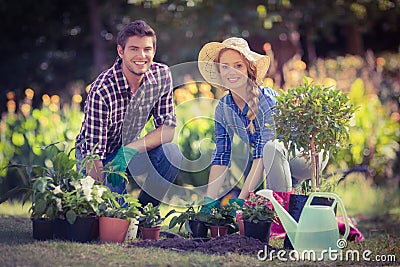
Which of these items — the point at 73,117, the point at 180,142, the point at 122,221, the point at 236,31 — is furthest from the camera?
the point at 236,31

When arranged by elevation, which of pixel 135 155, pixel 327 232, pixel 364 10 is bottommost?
pixel 327 232

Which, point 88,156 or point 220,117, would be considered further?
point 220,117

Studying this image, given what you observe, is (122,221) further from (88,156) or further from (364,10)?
(364,10)

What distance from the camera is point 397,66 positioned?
9844 mm

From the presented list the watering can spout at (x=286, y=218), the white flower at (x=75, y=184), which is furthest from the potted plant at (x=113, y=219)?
the watering can spout at (x=286, y=218)

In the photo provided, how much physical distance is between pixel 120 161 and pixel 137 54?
629 millimetres

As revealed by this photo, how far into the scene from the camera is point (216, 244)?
300 centimetres

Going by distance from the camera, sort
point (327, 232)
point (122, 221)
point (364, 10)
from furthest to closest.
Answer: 1. point (364, 10)
2. point (122, 221)
3. point (327, 232)

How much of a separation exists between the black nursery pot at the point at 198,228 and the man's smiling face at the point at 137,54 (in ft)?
3.05

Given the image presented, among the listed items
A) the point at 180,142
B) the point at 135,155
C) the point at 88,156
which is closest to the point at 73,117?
the point at 180,142

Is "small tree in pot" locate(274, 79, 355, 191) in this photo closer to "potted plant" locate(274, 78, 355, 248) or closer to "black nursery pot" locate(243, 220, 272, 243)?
"potted plant" locate(274, 78, 355, 248)

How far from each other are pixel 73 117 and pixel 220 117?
84.3 inches

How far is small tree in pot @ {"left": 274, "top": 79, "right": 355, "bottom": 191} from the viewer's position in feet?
9.98

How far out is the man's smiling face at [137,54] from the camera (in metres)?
3.51
